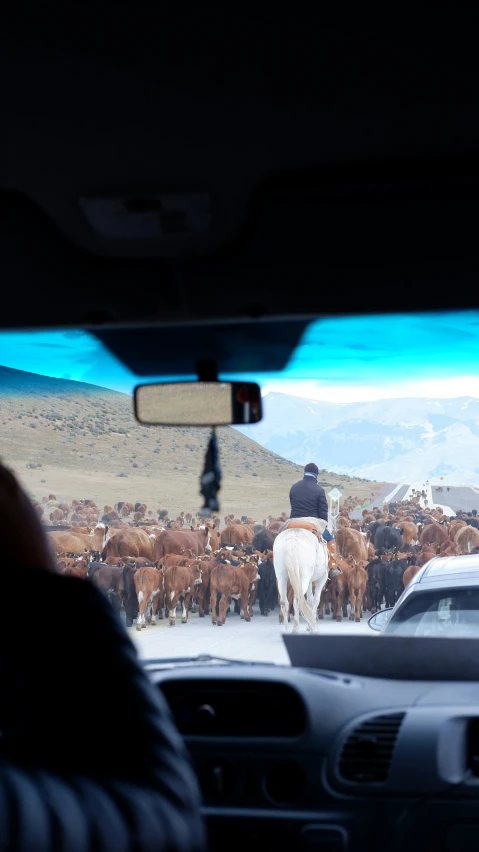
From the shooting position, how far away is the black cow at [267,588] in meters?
9.43

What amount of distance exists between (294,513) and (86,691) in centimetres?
737

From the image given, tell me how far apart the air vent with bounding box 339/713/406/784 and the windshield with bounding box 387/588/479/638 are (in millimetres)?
625

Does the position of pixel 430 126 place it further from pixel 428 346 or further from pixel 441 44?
pixel 428 346

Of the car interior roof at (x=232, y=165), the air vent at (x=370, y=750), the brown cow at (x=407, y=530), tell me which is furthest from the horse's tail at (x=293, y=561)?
the car interior roof at (x=232, y=165)

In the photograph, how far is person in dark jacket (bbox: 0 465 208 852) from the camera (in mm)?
1053

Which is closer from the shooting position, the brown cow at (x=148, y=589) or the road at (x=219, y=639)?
the road at (x=219, y=639)

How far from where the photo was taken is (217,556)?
25.5ft

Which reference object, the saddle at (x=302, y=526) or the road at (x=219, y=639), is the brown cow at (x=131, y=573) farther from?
the saddle at (x=302, y=526)

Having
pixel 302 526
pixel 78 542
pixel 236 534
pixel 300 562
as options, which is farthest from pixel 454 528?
pixel 300 562

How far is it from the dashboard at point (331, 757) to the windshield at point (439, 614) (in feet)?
1.67

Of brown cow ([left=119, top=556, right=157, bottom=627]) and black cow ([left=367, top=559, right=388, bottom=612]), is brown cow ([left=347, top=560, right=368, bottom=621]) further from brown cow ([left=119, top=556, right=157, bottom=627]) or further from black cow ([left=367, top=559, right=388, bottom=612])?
brown cow ([left=119, top=556, right=157, bottom=627])

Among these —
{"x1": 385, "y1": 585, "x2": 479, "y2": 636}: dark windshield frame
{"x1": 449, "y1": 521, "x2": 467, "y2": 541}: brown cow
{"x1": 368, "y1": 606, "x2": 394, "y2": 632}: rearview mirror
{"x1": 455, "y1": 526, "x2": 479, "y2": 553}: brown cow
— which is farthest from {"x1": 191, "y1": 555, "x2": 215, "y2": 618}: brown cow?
{"x1": 385, "y1": 585, "x2": 479, "y2": 636}: dark windshield frame

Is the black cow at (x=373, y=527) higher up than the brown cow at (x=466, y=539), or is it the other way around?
the black cow at (x=373, y=527)

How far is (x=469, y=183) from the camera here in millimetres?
3133
